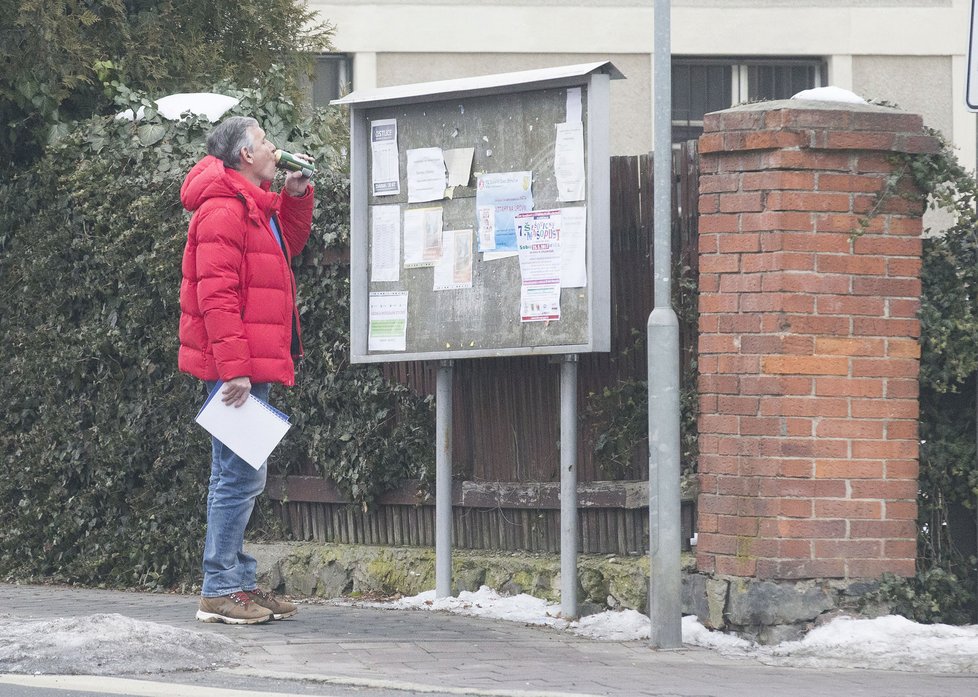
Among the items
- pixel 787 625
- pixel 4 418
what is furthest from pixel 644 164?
pixel 4 418

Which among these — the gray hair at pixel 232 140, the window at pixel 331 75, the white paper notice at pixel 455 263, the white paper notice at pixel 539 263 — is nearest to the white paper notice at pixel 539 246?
the white paper notice at pixel 539 263

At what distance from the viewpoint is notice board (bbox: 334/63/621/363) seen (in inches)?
280

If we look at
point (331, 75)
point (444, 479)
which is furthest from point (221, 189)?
point (331, 75)

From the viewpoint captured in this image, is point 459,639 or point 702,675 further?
point 459,639

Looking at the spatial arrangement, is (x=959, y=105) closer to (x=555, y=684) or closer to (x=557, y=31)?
(x=557, y=31)

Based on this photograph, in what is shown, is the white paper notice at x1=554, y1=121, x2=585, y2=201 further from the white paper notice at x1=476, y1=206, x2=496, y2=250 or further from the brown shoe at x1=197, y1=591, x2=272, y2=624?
the brown shoe at x1=197, y1=591, x2=272, y2=624

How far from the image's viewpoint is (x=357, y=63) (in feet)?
60.8

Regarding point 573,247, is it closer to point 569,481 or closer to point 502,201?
point 502,201

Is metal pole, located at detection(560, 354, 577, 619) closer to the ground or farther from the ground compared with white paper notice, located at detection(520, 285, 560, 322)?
closer to the ground

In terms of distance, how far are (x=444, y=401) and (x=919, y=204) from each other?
2.28 m

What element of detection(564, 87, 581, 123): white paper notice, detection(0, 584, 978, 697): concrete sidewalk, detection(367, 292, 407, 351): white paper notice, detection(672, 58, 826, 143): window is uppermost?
detection(672, 58, 826, 143): window

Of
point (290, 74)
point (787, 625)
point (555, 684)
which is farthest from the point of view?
point (290, 74)

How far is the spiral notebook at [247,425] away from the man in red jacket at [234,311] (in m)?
0.05

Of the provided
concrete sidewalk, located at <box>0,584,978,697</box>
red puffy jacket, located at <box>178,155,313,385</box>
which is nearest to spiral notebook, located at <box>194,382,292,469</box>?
red puffy jacket, located at <box>178,155,313,385</box>
